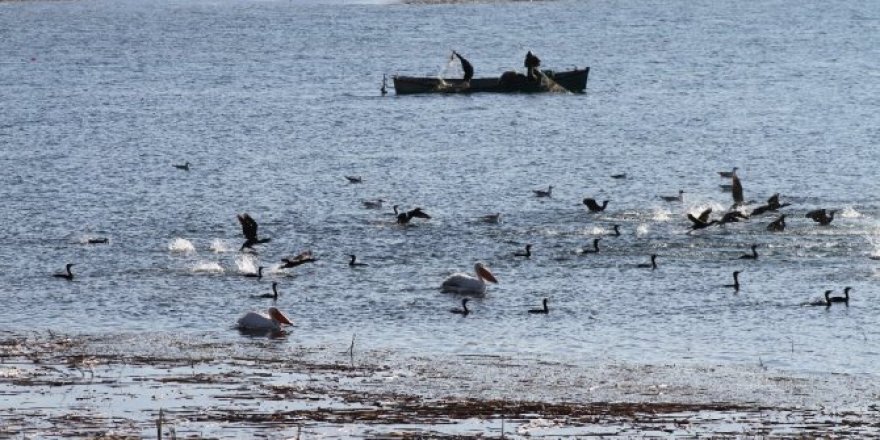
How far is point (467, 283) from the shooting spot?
3284 cm

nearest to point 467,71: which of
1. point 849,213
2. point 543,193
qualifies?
point 543,193

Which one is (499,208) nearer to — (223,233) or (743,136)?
(223,233)

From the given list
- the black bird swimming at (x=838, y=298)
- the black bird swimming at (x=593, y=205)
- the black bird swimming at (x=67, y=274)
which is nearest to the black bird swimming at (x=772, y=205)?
the black bird swimming at (x=593, y=205)

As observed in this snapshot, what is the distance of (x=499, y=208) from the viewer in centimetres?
4409

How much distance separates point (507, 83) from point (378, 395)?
56070mm

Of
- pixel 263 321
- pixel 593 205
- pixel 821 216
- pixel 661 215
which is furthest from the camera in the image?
pixel 593 205

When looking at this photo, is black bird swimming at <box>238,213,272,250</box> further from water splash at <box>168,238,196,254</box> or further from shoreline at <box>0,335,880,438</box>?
shoreline at <box>0,335,880,438</box>

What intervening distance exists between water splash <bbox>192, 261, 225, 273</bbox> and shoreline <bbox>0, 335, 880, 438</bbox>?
23.5 feet

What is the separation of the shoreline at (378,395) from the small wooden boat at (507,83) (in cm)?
5128

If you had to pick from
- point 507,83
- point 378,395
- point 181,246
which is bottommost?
point 378,395

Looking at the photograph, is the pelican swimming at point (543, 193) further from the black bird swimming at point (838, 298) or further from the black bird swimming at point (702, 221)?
the black bird swimming at point (838, 298)

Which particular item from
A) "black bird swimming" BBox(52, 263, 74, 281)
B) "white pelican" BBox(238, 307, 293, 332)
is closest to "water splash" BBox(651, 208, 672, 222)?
"white pelican" BBox(238, 307, 293, 332)

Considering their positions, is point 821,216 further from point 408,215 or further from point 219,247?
point 219,247

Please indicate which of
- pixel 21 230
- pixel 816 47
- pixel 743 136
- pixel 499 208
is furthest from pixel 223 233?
pixel 816 47
